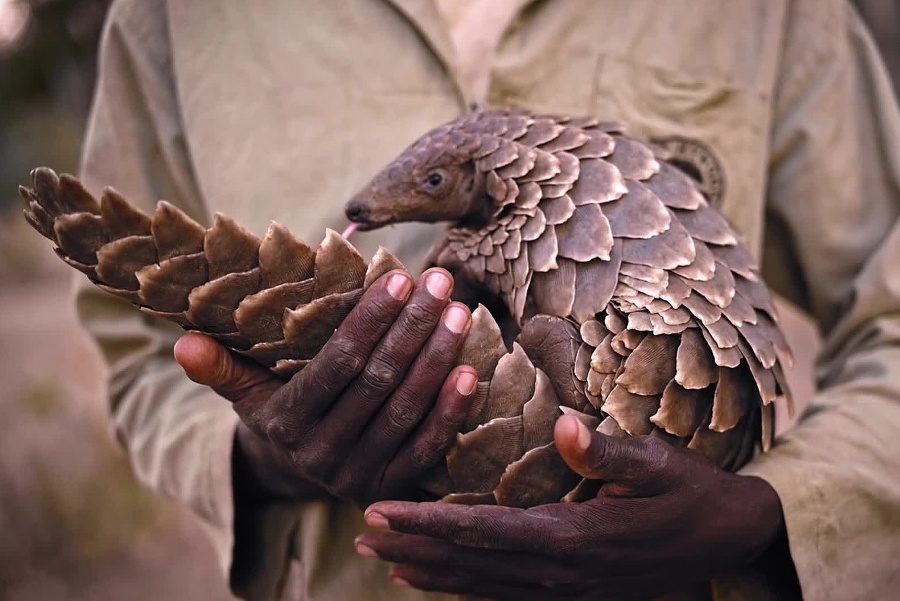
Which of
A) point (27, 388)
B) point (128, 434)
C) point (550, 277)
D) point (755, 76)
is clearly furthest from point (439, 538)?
point (27, 388)

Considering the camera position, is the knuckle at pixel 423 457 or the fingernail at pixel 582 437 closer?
the fingernail at pixel 582 437

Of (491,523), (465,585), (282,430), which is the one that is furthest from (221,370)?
(465,585)

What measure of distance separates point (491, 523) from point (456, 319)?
31 centimetres

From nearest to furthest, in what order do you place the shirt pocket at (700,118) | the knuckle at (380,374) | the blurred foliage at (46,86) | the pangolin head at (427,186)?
the knuckle at (380,374)
the pangolin head at (427,186)
the shirt pocket at (700,118)
the blurred foliage at (46,86)

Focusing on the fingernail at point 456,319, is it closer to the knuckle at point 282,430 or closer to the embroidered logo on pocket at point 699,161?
the knuckle at point 282,430

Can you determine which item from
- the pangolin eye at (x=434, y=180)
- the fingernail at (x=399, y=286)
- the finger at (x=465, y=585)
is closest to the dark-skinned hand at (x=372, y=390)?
the fingernail at (x=399, y=286)

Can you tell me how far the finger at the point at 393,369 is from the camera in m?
1.21

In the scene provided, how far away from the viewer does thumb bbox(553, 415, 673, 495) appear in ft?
3.77

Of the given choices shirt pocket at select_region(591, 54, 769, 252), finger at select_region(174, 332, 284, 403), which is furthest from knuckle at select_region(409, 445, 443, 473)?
shirt pocket at select_region(591, 54, 769, 252)

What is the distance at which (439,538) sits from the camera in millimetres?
1317

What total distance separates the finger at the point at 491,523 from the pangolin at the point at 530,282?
0.04 metres

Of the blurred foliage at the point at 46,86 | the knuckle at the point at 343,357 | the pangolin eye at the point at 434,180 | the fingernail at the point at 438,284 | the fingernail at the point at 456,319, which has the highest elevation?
the pangolin eye at the point at 434,180

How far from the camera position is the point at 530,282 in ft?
4.62

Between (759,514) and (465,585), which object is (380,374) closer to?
(465,585)
